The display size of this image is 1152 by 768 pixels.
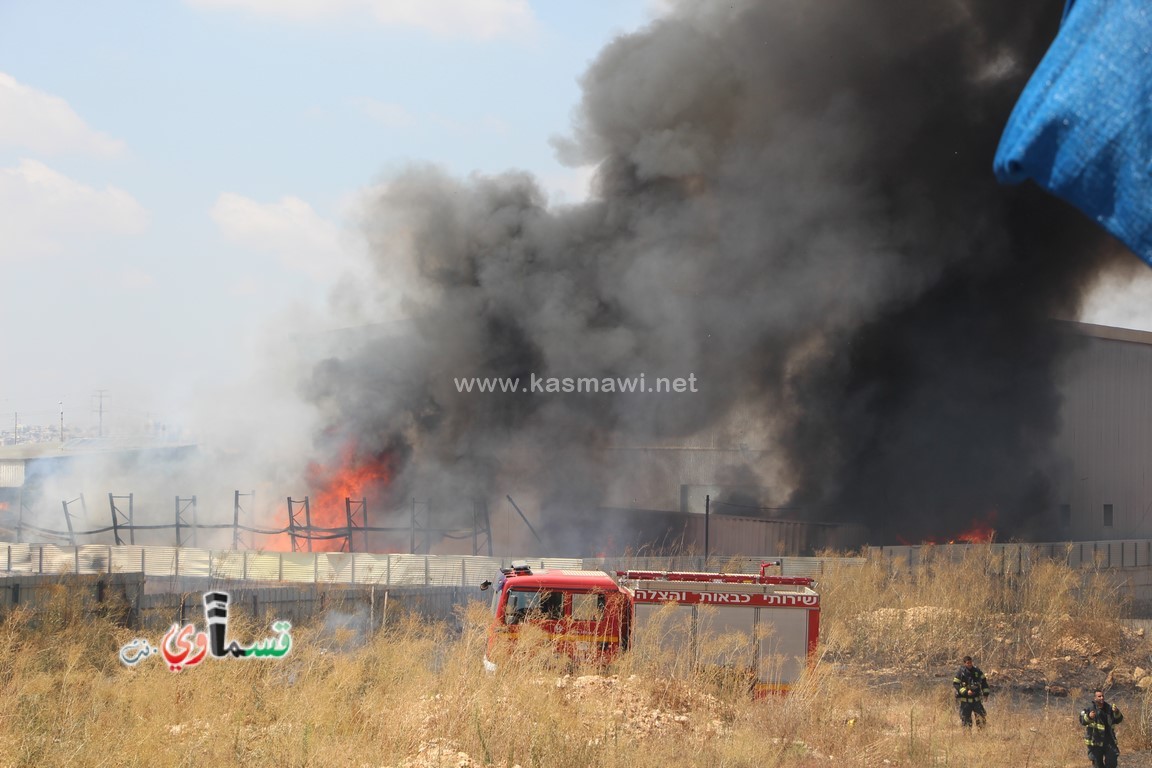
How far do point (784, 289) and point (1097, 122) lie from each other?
28.3 metres

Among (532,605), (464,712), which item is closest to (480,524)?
(532,605)

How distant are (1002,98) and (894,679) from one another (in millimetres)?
20496

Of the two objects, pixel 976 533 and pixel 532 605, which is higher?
pixel 532 605

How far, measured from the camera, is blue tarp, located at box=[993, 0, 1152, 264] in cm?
291

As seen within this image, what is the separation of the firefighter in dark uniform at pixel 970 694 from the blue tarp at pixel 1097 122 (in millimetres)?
9833

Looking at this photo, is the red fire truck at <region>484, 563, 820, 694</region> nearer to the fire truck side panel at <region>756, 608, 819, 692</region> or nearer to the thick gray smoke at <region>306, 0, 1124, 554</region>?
the fire truck side panel at <region>756, 608, 819, 692</region>

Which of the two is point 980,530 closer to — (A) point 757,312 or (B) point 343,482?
(A) point 757,312

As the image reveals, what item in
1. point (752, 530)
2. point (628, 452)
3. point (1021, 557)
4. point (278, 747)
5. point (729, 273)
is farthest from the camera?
point (628, 452)

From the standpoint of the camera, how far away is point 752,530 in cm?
2695

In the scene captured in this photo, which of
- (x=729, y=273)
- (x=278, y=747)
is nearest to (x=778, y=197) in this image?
(x=729, y=273)

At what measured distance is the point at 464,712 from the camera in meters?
8.33

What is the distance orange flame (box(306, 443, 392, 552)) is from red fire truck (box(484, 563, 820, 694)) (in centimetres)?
2006

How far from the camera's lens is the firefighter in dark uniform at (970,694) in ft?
38.2

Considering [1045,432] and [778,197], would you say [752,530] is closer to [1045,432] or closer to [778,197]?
[778,197]
